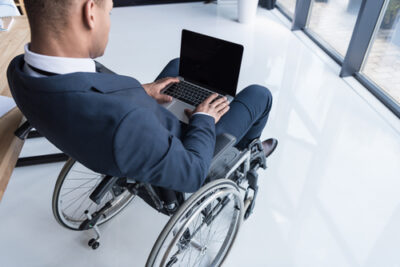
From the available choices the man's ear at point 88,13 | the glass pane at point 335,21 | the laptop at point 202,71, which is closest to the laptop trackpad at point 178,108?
the laptop at point 202,71

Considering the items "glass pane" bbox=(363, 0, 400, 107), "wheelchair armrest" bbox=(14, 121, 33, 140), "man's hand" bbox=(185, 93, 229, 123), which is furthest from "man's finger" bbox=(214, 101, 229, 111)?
"glass pane" bbox=(363, 0, 400, 107)

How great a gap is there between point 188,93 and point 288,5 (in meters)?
3.46

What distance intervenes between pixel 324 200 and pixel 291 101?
1033 mm

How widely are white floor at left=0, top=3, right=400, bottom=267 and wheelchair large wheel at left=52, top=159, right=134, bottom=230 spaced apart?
0.07 m

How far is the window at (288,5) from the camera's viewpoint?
14.0 ft

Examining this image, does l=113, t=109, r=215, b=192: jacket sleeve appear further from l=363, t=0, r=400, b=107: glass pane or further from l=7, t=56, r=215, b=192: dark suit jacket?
l=363, t=0, r=400, b=107: glass pane

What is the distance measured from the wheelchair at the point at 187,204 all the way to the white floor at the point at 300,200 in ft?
0.33

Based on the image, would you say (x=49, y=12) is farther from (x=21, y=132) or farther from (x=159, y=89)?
(x=159, y=89)

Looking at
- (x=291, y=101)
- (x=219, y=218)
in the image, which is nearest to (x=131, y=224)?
(x=219, y=218)

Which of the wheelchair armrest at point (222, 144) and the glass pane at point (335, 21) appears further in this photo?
the glass pane at point (335, 21)

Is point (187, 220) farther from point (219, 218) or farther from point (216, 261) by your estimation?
point (219, 218)

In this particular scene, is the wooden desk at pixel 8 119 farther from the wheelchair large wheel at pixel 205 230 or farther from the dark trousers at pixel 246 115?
the dark trousers at pixel 246 115

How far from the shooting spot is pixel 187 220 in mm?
1064

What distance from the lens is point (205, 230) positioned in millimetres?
1640
